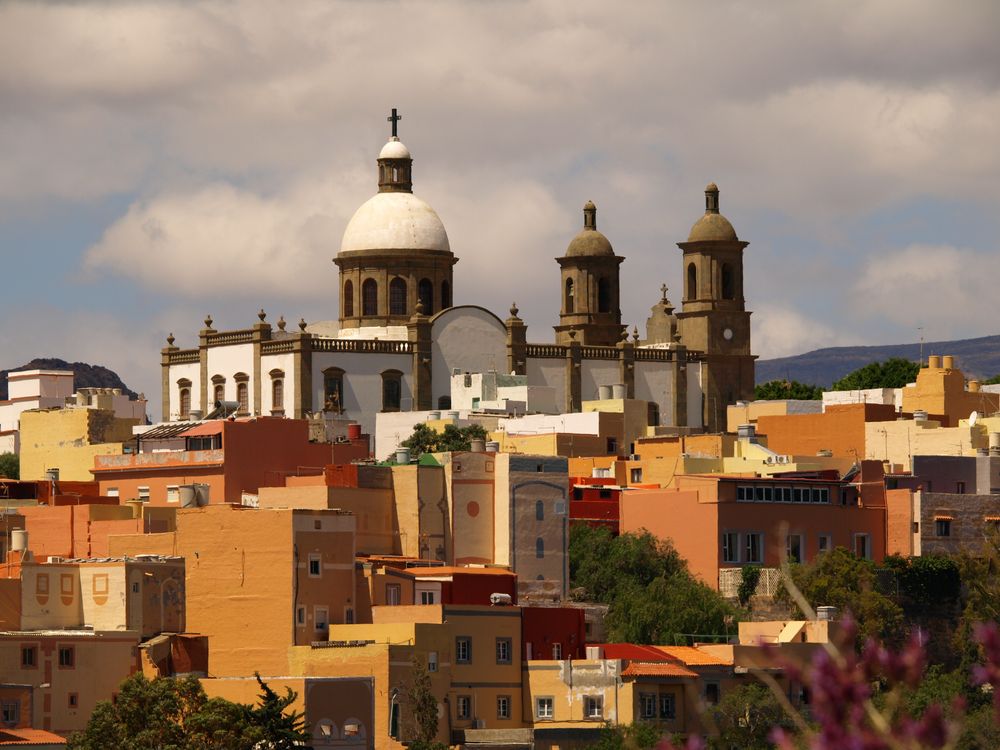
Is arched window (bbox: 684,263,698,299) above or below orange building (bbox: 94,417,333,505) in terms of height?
above

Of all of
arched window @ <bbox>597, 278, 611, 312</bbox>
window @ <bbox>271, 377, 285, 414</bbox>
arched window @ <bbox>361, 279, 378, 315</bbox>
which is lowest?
window @ <bbox>271, 377, 285, 414</bbox>

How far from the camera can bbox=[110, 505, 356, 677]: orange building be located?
4475 centimetres

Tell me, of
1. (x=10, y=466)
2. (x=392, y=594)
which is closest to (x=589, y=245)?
(x=10, y=466)

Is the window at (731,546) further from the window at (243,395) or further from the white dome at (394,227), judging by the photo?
the white dome at (394,227)

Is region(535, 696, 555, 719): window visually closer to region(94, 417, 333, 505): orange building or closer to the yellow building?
region(94, 417, 333, 505): orange building

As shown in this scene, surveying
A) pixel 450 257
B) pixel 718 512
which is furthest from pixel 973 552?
pixel 450 257

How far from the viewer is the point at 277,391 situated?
3270 inches

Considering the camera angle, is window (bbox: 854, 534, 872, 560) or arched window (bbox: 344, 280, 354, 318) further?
arched window (bbox: 344, 280, 354, 318)

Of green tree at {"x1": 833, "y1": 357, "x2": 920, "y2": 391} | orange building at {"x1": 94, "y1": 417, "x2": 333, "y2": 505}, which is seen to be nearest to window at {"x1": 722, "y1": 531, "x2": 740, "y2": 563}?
orange building at {"x1": 94, "y1": 417, "x2": 333, "y2": 505}

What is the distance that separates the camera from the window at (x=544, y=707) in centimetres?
4403

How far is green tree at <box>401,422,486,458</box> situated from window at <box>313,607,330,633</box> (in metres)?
25.6

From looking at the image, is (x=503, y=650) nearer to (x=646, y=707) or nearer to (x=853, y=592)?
(x=646, y=707)

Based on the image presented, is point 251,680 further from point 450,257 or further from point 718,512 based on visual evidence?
point 450,257

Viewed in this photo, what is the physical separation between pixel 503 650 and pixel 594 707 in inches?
94.8
